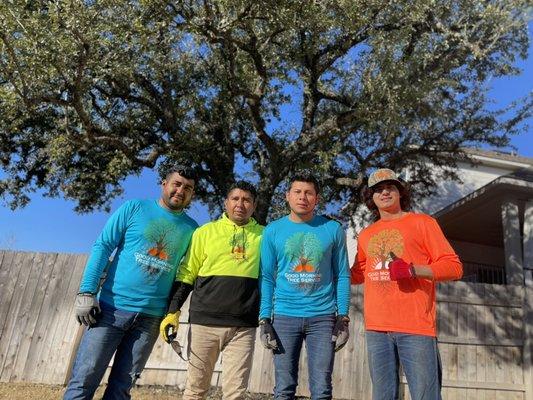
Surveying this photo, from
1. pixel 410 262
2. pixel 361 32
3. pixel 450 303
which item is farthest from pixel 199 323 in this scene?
pixel 361 32

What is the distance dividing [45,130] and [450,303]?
9.82 m

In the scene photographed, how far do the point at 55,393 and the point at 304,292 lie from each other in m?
4.82

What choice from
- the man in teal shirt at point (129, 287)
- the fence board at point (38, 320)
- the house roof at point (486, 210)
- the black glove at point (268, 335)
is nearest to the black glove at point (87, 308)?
the man in teal shirt at point (129, 287)

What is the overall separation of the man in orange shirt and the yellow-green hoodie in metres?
0.89

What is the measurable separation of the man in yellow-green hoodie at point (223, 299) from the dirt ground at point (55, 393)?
358cm

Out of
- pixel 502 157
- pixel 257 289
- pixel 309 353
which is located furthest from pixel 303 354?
pixel 502 157

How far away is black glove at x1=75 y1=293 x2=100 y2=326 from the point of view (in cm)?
331

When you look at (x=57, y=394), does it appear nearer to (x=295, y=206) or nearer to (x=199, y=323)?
(x=199, y=323)

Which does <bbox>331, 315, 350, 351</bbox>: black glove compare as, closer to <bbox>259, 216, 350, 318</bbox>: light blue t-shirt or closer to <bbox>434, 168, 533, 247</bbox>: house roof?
<bbox>259, 216, 350, 318</bbox>: light blue t-shirt

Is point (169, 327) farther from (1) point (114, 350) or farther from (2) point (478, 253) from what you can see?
(2) point (478, 253)

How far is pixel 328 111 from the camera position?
1152 cm

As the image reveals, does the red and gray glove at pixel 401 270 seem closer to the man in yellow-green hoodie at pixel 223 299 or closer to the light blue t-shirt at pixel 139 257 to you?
the man in yellow-green hoodie at pixel 223 299

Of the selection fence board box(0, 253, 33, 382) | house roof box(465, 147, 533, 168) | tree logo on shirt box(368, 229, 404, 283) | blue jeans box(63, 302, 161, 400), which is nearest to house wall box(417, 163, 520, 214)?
house roof box(465, 147, 533, 168)

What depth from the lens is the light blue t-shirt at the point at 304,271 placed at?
3.48 m
